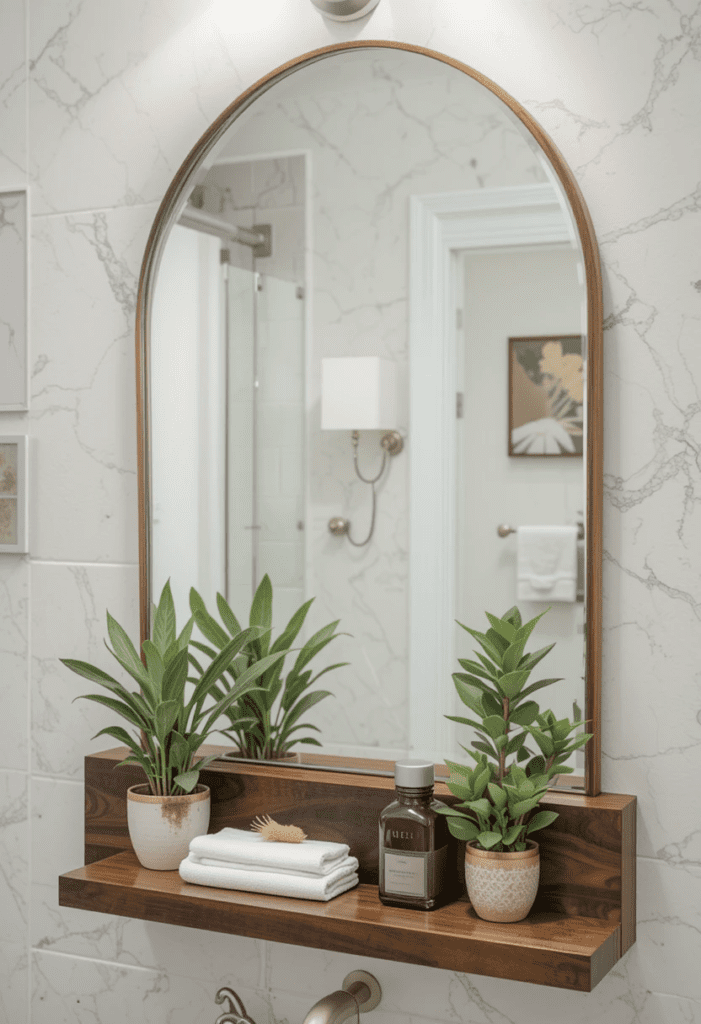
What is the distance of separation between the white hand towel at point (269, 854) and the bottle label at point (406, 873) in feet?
0.25

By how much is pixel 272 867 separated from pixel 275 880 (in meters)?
0.02

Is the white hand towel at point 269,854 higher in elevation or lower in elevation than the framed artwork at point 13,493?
lower

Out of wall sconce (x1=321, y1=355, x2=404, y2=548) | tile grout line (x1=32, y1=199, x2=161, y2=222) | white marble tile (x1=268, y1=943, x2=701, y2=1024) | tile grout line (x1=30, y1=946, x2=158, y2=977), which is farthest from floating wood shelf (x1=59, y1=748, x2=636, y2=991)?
tile grout line (x1=32, y1=199, x2=161, y2=222)

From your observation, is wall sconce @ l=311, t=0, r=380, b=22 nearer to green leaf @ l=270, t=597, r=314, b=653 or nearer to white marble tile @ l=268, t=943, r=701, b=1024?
green leaf @ l=270, t=597, r=314, b=653

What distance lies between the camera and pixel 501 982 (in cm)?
132

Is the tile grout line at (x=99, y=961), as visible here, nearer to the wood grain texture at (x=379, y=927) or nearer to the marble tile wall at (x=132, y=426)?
the marble tile wall at (x=132, y=426)

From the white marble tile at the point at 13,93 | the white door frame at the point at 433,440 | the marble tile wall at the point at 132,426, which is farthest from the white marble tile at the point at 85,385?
the white door frame at the point at 433,440

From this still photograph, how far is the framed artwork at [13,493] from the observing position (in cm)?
164

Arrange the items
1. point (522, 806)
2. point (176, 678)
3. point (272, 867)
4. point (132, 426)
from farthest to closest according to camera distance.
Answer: point (132, 426) < point (176, 678) < point (272, 867) < point (522, 806)

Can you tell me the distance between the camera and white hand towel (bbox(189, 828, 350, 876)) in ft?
4.14

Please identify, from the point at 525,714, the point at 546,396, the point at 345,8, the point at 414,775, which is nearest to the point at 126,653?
the point at 414,775

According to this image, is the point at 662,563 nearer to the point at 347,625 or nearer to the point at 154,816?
the point at 347,625

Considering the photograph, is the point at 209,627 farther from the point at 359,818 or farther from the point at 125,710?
the point at 359,818

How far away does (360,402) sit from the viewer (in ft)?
4.58
